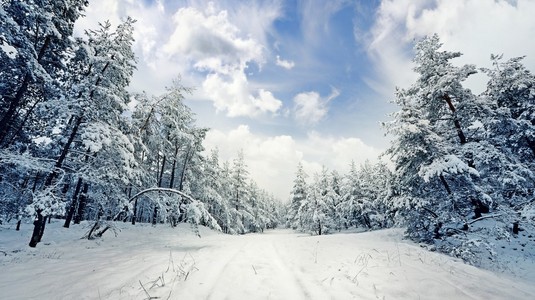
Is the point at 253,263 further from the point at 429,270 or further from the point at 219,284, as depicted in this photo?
the point at 429,270

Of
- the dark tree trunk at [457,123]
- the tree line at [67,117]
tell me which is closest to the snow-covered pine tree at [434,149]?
the dark tree trunk at [457,123]

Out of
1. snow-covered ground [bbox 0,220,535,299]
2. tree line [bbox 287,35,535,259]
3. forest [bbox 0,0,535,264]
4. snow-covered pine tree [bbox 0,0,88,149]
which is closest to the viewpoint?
snow-covered ground [bbox 0,220,535,299]

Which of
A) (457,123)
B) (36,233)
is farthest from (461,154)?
(36,233)

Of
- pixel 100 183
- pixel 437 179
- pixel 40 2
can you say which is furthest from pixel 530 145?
pixel 40 2

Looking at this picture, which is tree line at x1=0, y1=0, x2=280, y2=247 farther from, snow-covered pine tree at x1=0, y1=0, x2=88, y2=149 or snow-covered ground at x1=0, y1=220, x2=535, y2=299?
snow-covered ground at x1=0, y1=220, x2=535, y2=299

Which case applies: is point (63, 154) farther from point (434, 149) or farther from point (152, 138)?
point (434, 149)

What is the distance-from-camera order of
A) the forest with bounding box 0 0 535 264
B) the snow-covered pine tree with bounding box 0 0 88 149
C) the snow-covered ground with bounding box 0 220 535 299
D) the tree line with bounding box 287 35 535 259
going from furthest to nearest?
the tree line with bounding box 287 35 535 259, the forest with bounding box 0 0 535 264, the snow-covered pine tree with bounding box 0 0 88 149, the snow-covered ground with bounding box 0 220 535 299

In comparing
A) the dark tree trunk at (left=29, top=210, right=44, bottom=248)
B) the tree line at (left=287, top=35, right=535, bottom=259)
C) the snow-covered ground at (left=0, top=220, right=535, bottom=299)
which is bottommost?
the snow-covered ground at (left=0, top=220, right=535, bottom=299)

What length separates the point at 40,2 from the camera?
10039mm

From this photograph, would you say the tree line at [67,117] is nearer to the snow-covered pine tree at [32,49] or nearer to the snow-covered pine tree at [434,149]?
the snow-covered pine tree at [32,49]

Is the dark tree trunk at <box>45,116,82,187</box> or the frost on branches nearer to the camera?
the dark tree trunk at <box>45,116,82,187</box>

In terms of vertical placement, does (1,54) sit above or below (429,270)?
above

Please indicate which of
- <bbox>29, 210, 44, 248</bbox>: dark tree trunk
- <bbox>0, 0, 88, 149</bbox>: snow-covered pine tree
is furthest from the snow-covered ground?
<bbox>0, 0, 88, 149</bbox>: snow-covered pine tree

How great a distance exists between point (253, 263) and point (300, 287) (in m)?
2.60
